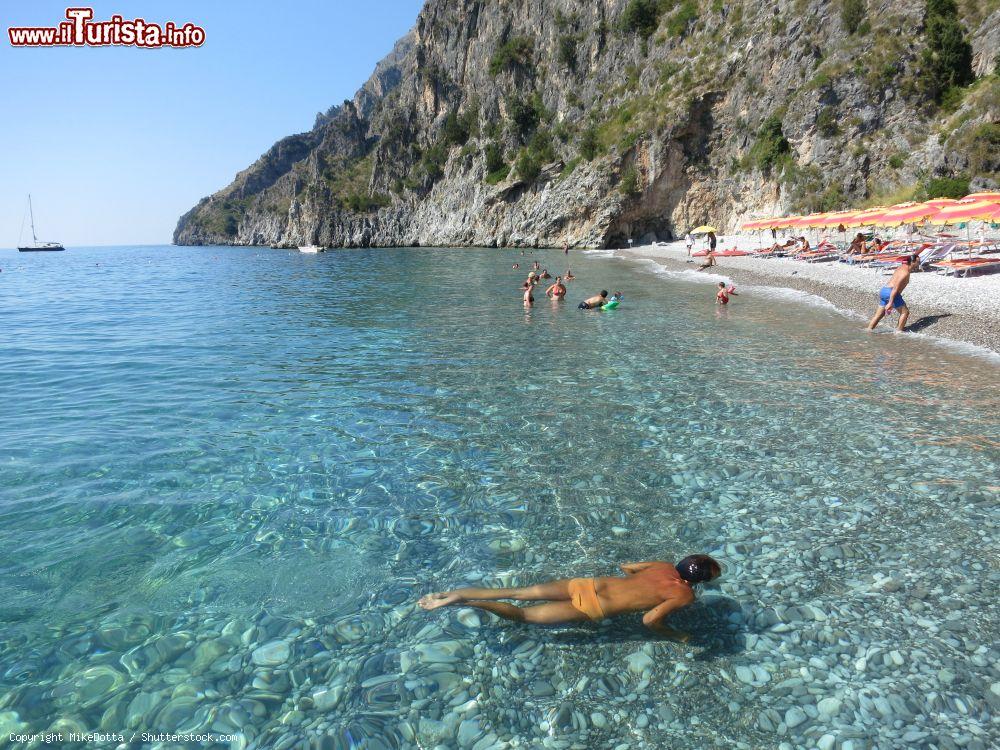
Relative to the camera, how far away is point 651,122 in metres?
65.7

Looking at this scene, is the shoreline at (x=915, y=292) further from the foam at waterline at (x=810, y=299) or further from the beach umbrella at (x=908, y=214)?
the beach umbrella at (x=908, y=214)

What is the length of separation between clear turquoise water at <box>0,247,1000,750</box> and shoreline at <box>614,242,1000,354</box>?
3912 millimetres

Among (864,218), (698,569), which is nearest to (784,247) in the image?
(864,218)

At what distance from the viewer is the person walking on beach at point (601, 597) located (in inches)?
186

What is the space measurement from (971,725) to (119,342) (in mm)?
21752

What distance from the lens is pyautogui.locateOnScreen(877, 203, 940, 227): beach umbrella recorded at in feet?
79.5

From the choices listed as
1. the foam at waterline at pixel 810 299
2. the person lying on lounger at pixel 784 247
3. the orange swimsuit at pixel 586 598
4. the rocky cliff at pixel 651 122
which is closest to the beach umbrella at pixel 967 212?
the foam at waterline at pixel 810 299

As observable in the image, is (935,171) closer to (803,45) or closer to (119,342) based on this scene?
(803,45)

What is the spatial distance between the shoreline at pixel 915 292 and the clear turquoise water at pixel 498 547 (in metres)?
3.91

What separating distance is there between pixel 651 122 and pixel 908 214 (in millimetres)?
45794

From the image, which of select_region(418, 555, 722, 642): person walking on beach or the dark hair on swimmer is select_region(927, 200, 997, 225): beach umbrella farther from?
select_region(418, 555, 722, 642): person walking on beach

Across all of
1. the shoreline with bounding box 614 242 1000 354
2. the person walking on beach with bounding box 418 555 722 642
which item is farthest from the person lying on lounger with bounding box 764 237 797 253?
the person walking on beach with bounding box 418 555 722 642

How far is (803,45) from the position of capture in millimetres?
52281

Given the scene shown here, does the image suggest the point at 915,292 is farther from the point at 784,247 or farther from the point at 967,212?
the point at 784,247
